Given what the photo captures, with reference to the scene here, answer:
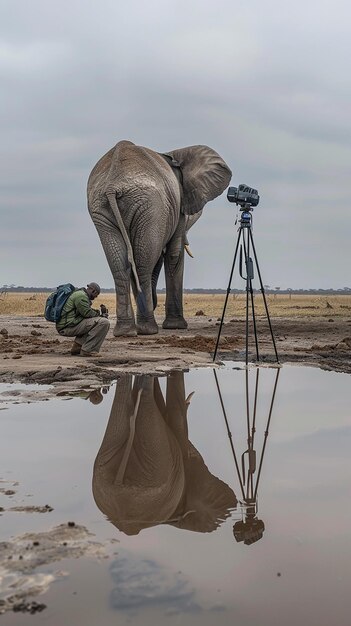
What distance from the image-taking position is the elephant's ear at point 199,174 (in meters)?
20.2

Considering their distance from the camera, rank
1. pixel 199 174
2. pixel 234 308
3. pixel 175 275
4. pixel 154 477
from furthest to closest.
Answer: pixel 234 308, pixel 175 275, pixel 199 174, pixel 154 477

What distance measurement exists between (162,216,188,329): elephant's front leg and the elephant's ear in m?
0.56

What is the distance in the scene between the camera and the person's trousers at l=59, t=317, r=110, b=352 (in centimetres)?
1253

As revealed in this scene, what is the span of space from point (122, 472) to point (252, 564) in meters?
1.92

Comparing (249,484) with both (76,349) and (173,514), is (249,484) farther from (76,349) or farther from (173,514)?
(76,349)

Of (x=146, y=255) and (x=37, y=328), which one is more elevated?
(x=146, y=255)

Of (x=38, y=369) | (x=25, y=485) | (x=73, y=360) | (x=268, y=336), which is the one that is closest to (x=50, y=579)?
(x=25, y=485)

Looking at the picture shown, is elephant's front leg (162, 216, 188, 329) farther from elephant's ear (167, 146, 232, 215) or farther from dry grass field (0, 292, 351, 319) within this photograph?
dry grass field (0, 292, 351, 319)

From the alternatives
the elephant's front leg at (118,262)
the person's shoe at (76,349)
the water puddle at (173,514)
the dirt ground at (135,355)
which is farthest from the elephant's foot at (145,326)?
the water puddle at (173,514)

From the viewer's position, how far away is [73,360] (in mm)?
12047

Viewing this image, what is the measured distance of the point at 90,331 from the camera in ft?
41.6

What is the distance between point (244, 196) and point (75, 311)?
333 cm

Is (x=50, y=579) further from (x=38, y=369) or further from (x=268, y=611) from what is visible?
(x=38, y=369)

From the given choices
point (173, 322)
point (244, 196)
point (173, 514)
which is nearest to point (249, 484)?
point (173, 514)
